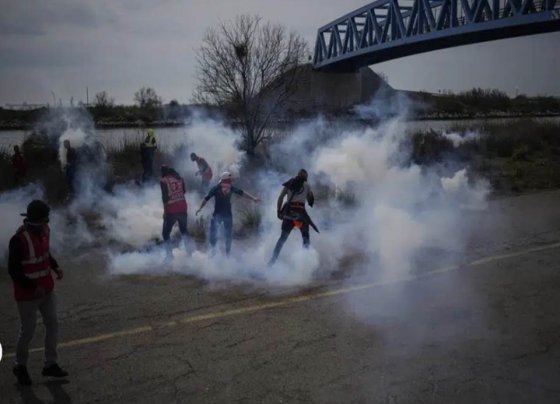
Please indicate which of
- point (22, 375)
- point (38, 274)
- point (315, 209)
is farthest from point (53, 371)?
point (315, 209)

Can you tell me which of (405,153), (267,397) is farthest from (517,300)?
(405,153)

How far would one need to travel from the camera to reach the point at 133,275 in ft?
25.5

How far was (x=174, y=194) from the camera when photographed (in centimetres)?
840

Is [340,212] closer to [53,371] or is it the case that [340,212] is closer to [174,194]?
[174,194]

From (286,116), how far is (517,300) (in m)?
15.1

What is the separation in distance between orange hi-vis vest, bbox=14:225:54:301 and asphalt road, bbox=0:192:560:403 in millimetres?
880

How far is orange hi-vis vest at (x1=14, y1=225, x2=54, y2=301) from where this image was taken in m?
4.47

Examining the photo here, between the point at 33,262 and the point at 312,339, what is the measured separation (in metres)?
3.00

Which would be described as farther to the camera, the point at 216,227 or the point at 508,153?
the point at 508,153

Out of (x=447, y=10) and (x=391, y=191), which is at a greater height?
(x=447, y=10)

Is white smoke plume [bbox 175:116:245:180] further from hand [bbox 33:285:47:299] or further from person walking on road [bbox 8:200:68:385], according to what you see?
hand [bbox 33:285:47:299]

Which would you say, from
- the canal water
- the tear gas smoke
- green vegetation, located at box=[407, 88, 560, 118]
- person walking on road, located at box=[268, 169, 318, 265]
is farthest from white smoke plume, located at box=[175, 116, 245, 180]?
person walking on road, located at box=[268, 169, 318, 265]

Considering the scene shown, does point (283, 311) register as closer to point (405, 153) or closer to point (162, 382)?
point (162, 382)

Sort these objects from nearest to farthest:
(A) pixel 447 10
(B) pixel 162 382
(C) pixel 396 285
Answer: (B) pixel 162 382
(C) pixel 396 285
(A) pixel 447 10
